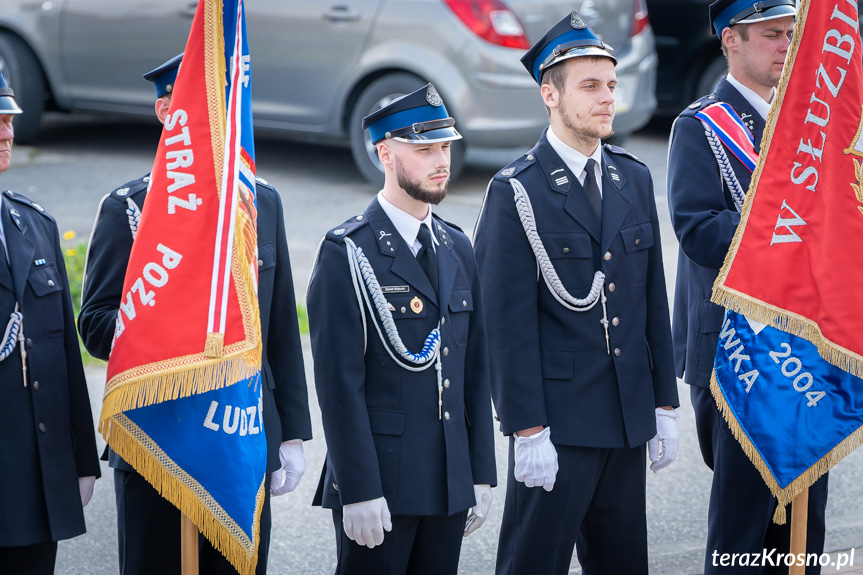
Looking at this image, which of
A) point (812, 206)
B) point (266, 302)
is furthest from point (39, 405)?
point (812, 206)

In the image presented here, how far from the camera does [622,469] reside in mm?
3906

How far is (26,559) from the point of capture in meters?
3.41

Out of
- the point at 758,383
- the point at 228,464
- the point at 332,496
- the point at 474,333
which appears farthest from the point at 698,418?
the point at 228,464

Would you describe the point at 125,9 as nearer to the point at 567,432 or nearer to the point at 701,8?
the point at 701,8

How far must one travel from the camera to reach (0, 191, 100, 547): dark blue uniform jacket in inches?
132

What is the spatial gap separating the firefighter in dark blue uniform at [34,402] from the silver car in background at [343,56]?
4864 millimetres

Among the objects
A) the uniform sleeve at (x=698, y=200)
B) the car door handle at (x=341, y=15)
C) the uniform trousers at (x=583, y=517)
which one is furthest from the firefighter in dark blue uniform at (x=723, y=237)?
the car door handle at (x=341, y=15)


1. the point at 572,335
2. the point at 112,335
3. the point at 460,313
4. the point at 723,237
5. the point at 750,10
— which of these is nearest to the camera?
the point at 112,335

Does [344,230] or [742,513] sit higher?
[344,230]

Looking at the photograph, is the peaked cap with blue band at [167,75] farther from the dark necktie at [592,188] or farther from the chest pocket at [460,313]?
the dark necktie at [592,188]

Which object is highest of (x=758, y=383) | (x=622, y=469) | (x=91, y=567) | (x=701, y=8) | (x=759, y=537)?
(x=701, y=8)

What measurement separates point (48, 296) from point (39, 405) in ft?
1.03

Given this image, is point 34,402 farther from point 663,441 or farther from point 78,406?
point 663,441

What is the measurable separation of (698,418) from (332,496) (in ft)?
4.77
